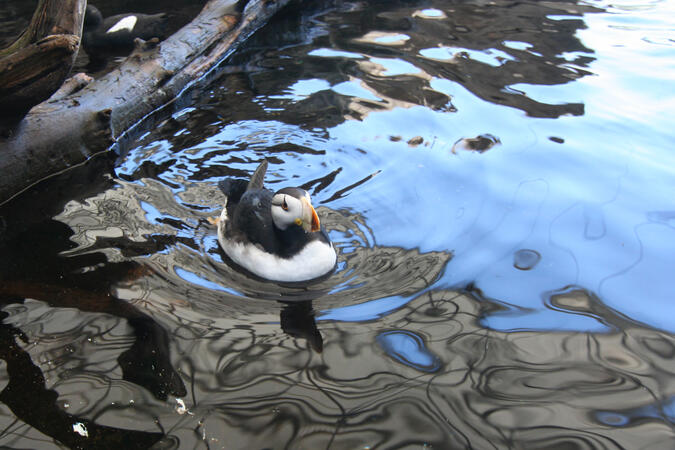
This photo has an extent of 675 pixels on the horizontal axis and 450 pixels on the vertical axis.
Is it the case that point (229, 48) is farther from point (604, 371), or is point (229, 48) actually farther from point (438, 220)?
point (604, 371)

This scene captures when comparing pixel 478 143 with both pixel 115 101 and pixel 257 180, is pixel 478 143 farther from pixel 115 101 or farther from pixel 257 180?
pixel 115 101

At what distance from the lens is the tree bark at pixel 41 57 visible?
13.2ft

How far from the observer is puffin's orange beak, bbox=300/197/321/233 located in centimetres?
376

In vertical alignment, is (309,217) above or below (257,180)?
above

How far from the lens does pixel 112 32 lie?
819 centimetres

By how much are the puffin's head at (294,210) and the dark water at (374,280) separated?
40 cm

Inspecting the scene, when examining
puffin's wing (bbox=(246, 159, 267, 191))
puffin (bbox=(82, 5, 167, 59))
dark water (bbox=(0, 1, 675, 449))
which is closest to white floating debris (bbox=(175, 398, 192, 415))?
dark water (bbox=(0, 1, 675, 449))

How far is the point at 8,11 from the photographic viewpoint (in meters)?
9.30

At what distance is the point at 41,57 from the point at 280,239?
6.31ft

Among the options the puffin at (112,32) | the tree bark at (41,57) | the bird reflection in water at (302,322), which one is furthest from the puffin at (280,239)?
the puffin at (112,32)

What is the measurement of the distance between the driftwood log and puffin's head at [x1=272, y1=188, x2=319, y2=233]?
224 centimetres

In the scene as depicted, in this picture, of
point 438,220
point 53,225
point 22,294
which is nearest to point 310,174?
point 438,220

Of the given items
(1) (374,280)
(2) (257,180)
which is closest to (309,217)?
(1) (374,280)

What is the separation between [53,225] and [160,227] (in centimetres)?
79
